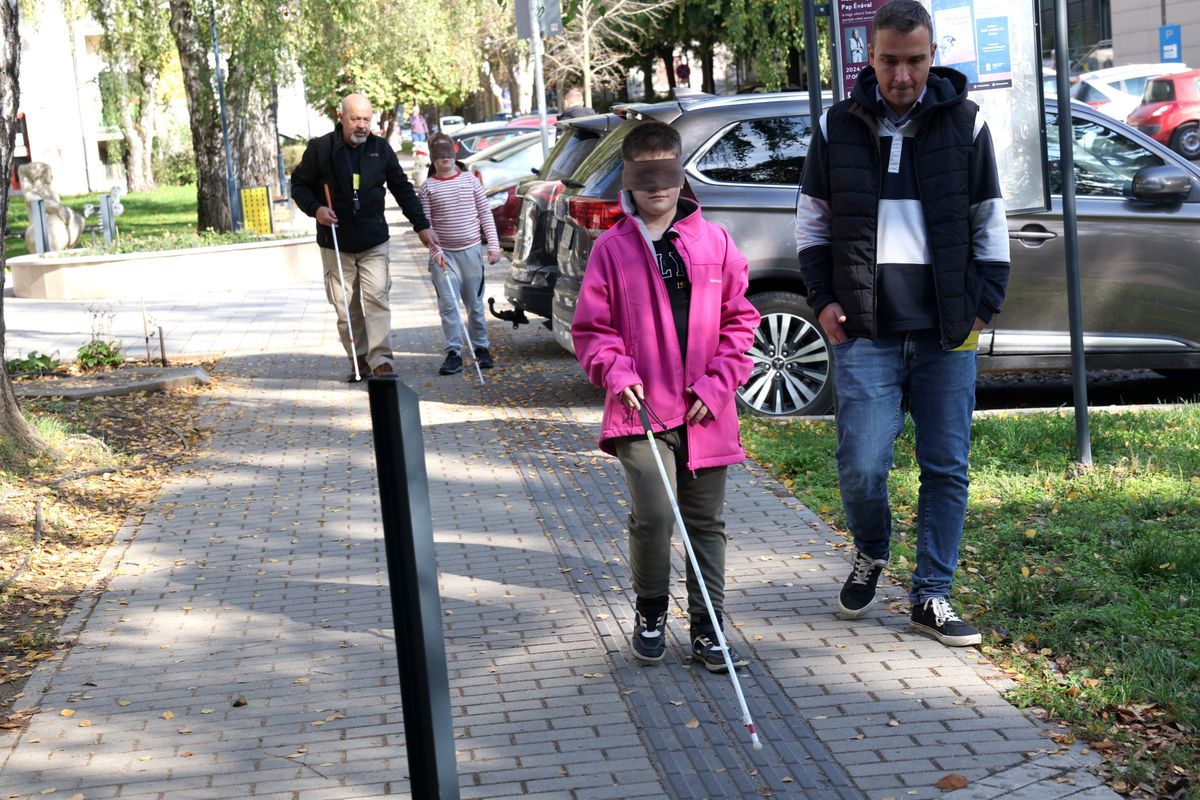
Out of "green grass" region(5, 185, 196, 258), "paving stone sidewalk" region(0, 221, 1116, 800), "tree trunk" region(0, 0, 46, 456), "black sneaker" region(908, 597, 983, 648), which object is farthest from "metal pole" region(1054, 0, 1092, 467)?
"green grass" region(5, 185, 196, 258)

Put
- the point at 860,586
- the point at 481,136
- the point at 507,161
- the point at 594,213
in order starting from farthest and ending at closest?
the point at 481,136 → the point at 507,161 → the point at 594,213 → the point at 860,586

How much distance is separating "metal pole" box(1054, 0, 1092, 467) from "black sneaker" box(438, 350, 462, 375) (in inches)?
234

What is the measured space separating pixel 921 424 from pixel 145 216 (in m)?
32.3

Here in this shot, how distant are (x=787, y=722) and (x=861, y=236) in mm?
1626

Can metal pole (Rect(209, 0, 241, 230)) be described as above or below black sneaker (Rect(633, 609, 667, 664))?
above

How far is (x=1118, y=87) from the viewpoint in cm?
3083

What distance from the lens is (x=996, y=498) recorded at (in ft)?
22.5

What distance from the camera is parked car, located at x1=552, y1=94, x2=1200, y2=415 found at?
28.4 feet

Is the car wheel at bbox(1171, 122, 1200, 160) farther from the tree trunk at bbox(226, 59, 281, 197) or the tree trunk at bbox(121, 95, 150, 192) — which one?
the tree trunk at bbox(121, 95, 150, 192)

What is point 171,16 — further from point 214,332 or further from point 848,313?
point 848,313

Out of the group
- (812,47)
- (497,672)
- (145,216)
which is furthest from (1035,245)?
(145,216)

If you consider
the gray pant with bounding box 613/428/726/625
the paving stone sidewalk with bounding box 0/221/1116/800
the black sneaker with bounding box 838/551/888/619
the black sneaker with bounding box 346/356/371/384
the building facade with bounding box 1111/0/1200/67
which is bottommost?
the paving stone sidewalk with bounding box 0/221/1116/800

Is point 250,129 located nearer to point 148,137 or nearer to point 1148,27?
point 148,137

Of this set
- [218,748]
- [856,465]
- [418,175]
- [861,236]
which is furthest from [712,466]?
[418,175]
